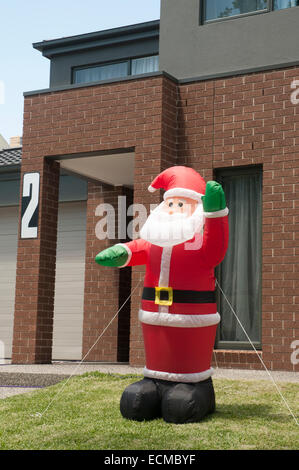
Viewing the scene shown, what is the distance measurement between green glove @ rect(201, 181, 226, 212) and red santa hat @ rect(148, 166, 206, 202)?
491 mm

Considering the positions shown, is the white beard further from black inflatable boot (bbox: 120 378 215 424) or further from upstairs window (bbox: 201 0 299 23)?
upstairs window (bbox: 201 0 299 23)

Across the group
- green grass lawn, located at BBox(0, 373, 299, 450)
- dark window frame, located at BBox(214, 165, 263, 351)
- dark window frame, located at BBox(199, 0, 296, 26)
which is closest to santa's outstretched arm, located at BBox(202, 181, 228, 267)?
green grass lawn, located at BBox(0, 373, 299, 450)

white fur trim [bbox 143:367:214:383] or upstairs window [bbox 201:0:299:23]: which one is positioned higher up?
upstairs window [bbox 201:0:299:23]

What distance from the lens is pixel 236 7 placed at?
426 inches

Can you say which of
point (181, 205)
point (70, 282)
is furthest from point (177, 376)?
point (70, 282)

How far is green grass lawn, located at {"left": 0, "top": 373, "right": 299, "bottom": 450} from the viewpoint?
4.53 m

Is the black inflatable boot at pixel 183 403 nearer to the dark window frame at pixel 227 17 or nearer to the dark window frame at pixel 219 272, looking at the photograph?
the dark window frame at pixel 219 272

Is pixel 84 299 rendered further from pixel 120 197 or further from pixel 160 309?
pixel 160 309

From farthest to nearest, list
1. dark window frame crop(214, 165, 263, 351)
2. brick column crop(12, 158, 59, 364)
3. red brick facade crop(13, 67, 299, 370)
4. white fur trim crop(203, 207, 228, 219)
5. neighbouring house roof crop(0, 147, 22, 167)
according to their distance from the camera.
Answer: neighbouring house roof crop(0, 147, 22, 167)
brick column crop(12, 158, 59, 364)
dark window frame crop(214, 165, 263, 351)
red brick facade crop(13, 67, 299, 370)
white fur trim crop(203, 207, 228, 219)

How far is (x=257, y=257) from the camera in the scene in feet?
31.7

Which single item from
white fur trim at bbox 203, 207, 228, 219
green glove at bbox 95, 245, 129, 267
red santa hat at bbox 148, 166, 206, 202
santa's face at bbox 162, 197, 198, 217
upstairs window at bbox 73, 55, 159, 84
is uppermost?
upstairs window at bbox 73, 55, 159, 84

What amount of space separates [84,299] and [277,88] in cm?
569

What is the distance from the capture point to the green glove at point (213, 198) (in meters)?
5.07

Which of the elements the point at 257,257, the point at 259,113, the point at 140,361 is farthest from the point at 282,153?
the point at 140,361
